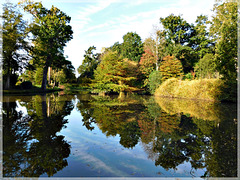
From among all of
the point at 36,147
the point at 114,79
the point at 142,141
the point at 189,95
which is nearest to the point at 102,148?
the point at 142,141

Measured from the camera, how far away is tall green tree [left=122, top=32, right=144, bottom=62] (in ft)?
163

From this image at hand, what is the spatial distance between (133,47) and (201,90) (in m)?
34.4

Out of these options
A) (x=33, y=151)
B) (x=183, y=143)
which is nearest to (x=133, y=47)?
(x=183, y=143)

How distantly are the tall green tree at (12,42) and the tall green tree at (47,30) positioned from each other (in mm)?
1549

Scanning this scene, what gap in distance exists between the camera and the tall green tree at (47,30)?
2461 centimetres

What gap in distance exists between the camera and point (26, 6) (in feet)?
84.4

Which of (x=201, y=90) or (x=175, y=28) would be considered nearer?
(x=201, y=90)

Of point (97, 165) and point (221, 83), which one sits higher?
point (221, 83)

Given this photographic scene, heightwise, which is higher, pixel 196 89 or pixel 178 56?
pixel 178 56

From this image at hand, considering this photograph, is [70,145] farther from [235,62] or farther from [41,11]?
[41,11]

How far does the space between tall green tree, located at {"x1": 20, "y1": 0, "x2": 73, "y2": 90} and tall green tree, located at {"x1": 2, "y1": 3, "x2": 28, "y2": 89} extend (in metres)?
1.55

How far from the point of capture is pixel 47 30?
2497cm

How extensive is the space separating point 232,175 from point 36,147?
483 centimetres

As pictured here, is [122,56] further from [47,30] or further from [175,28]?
[175,28]
